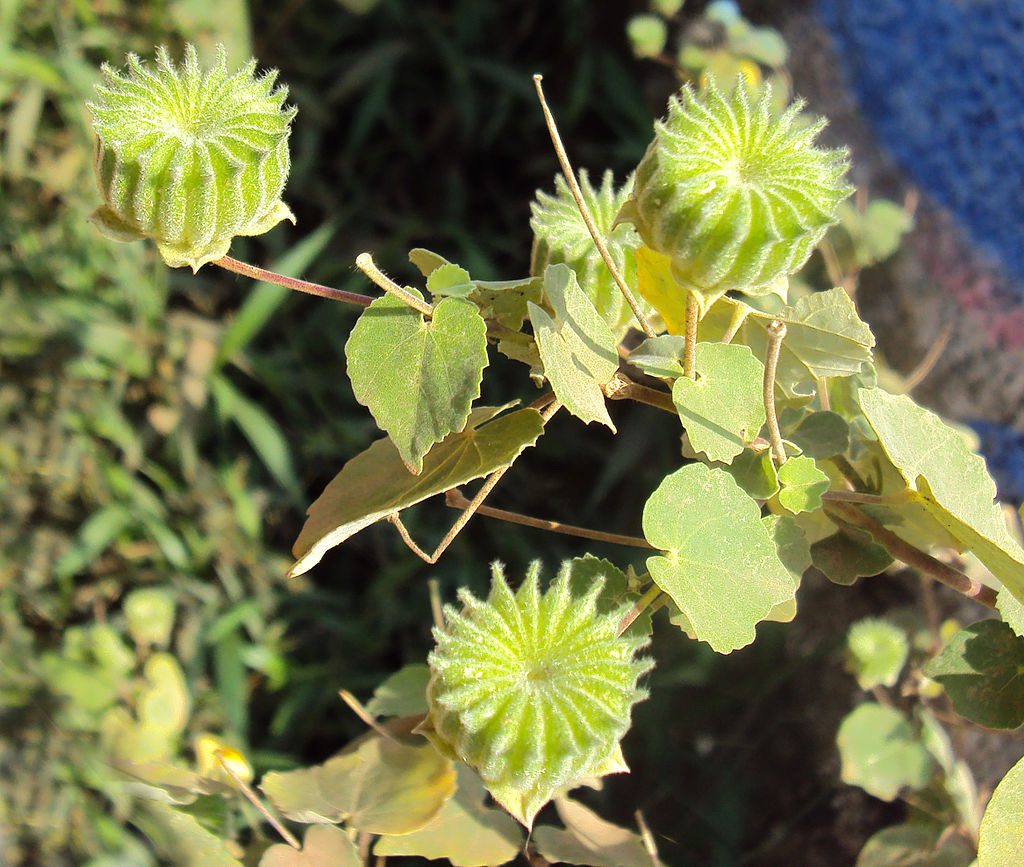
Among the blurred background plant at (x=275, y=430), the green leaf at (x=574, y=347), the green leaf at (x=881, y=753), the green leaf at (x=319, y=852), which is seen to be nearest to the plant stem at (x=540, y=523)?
the green leaf at (x=574, y=347)

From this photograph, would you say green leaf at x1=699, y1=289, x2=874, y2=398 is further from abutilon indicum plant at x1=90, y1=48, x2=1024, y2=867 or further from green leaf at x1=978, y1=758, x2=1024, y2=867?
green leaf at x1=978, y1=758, x2=1024, y2=867

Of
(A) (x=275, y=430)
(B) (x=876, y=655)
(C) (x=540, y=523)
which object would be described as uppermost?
(C) (x=540, y=523)

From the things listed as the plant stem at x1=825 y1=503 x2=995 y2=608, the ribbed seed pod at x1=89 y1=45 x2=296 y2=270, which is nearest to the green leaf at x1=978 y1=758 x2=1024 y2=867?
the plant stem at x1=825 y1=503 x2=995 y2=608

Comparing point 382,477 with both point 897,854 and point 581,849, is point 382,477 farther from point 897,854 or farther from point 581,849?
point 897,854

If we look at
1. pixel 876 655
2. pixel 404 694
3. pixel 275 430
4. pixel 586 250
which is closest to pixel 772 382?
pixel 586 250

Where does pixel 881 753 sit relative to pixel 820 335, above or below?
below

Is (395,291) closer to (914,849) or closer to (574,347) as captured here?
(574,347)
